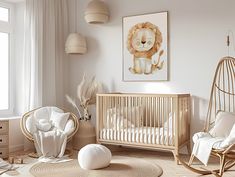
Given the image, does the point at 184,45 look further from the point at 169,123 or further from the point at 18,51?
the point at 18,51

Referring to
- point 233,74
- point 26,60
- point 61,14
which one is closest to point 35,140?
point 26,60

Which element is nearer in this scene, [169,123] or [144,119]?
[169,123]

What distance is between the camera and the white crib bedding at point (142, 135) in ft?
12.5

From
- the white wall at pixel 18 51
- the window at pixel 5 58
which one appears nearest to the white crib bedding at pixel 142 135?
the white wall at pixel 18 51

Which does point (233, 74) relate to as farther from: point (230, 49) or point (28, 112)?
point (28, 112)

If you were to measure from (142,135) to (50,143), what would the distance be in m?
1.17

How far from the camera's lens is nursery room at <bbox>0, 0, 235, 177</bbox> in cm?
362

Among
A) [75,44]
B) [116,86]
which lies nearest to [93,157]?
[116,86]

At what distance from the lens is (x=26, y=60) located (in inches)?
181

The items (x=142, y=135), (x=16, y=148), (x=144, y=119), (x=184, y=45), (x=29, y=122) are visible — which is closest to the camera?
(x=142, y=135)

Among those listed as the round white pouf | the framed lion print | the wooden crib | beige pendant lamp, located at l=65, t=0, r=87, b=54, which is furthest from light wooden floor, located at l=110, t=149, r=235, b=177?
beige pendant lamp, located at l=65, t=0, r=87, b=54

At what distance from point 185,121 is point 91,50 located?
195 cm

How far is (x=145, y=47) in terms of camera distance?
454cm

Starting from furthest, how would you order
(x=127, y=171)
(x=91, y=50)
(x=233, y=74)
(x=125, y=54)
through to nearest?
(x=91, y=50)
(x=125, y=54)
(x=233, y=74)
(x=127, y=171)
